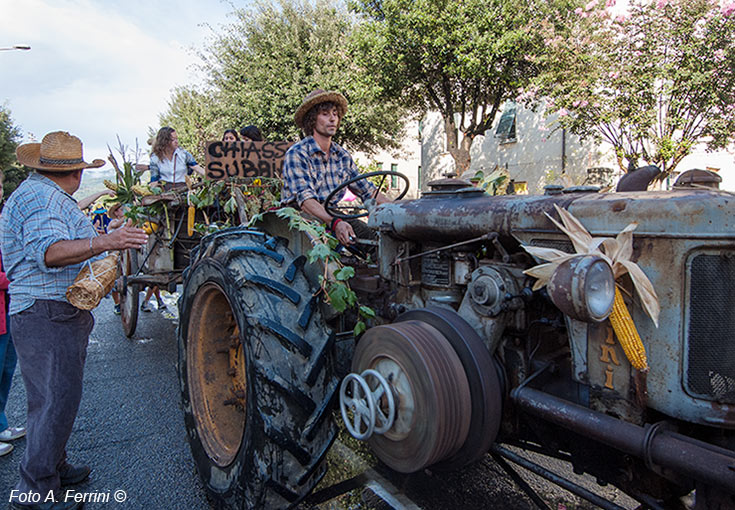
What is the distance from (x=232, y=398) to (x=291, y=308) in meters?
0.89

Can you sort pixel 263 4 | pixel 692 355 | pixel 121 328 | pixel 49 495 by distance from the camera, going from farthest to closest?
pixel 263 4, pixel 121 328, pixel 49 495, pixel 692 355

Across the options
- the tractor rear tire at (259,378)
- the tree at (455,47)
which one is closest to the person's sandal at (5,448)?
the tractor rear tire at (259,378)

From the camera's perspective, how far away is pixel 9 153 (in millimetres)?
26188

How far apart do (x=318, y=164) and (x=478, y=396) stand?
2.27m

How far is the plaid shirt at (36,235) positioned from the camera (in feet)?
8.02

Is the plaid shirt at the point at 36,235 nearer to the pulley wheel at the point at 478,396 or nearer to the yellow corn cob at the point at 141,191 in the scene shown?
the pulley wheel at the point at 478,396

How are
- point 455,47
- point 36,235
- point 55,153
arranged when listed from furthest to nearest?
point 455,47
point 55,153
point 36,235

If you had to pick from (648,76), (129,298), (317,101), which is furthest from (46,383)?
(648,76)

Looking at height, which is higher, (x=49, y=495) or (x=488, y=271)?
(x=488, y=271)

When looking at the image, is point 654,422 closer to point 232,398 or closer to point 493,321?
point 493,321

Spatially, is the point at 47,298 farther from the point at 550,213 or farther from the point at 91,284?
the point at 550,213

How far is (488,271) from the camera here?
1884mm

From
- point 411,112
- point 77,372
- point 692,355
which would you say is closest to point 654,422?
point 692,355

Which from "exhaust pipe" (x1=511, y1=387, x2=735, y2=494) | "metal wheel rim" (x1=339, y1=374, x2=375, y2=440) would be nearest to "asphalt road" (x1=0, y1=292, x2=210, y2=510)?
"metal wheel rim" (x1=339, y1=374, x2=375, y2=440)
